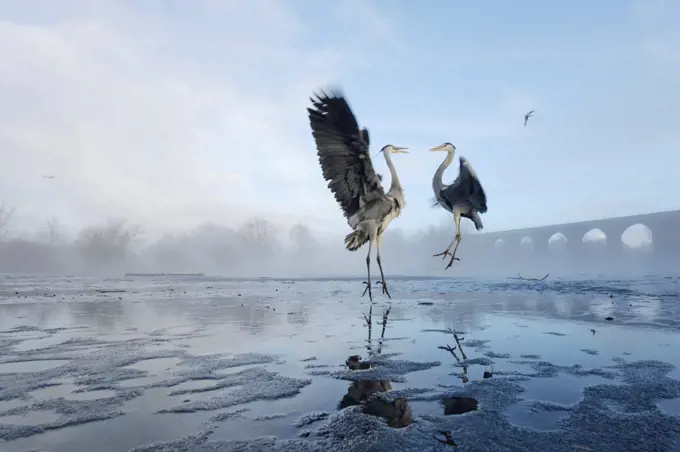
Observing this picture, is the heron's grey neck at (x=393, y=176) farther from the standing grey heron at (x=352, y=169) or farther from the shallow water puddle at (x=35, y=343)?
the shallow water puddle at (x=35, y=343)

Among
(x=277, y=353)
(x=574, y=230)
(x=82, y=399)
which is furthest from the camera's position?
(x=574, y=230)

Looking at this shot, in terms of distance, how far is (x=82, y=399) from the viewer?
347cm

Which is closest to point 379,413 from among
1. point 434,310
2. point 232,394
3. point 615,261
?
point 232,394

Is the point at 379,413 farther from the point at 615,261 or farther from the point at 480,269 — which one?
the point at 480,269

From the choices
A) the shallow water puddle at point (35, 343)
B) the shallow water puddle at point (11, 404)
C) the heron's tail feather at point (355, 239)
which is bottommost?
the shallow water puddle at point (35, 343)

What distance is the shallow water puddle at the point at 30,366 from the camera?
178 inches

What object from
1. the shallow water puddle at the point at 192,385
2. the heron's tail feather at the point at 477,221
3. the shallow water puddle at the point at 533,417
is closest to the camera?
the shallow water puddle at the point at 533,417

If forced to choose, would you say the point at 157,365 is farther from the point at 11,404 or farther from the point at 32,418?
the point at 32,418

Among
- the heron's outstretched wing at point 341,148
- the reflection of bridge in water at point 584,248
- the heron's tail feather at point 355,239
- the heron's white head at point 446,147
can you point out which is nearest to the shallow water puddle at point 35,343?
the heron's outstretched wing at point 341,148

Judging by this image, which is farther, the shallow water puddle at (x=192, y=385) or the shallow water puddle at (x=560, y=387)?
the shallow water puddle at (x=192, y=385)

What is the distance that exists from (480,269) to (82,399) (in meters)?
115

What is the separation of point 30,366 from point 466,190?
8904 millimetres

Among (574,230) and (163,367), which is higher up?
(574,230)

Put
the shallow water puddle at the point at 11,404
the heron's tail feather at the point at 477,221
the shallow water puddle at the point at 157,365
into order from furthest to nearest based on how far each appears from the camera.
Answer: the heron's tail feather at the point at 477,221 < the shallow water puddle at the point at 157,365 < the shallow water puddle at the point at 11,404
